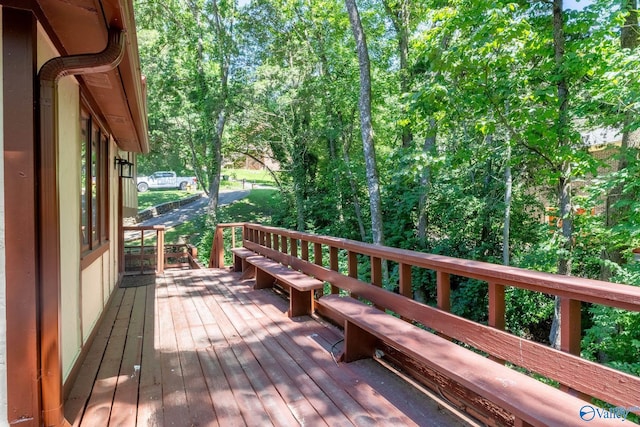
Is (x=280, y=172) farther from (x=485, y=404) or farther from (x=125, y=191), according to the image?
(x=485, y=404)

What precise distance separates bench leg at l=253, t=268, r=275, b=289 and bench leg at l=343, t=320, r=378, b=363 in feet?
7.90

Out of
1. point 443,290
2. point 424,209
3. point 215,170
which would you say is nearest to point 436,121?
point 424,209

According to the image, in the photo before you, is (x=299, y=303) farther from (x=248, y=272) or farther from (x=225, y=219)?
(x=225, y=219)

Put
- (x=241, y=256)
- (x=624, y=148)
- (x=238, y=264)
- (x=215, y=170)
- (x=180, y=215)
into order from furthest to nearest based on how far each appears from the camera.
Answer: (x=180, y=215) < (x=215, y=170) < (x=238, y=264) < (x=241, y=256) < (x=624, y=148)

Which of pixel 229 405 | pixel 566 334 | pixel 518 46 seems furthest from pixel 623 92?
Answer: pixel 229 405

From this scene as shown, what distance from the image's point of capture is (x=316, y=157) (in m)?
13.3

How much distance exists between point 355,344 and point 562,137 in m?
4.61

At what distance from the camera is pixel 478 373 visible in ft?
5.26

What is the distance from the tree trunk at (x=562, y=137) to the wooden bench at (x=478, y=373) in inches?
169

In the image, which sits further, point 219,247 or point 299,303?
point 219,247

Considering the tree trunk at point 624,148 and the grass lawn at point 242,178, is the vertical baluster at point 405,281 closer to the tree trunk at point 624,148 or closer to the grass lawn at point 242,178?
the tree trunk at point 624,148

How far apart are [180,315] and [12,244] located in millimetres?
2344

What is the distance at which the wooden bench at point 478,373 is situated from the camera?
1296 millimetres

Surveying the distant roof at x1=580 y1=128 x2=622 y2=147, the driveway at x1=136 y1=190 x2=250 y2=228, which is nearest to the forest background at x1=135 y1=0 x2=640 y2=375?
the distant roof at x1=580 y1=128 x2=622 y2=147
